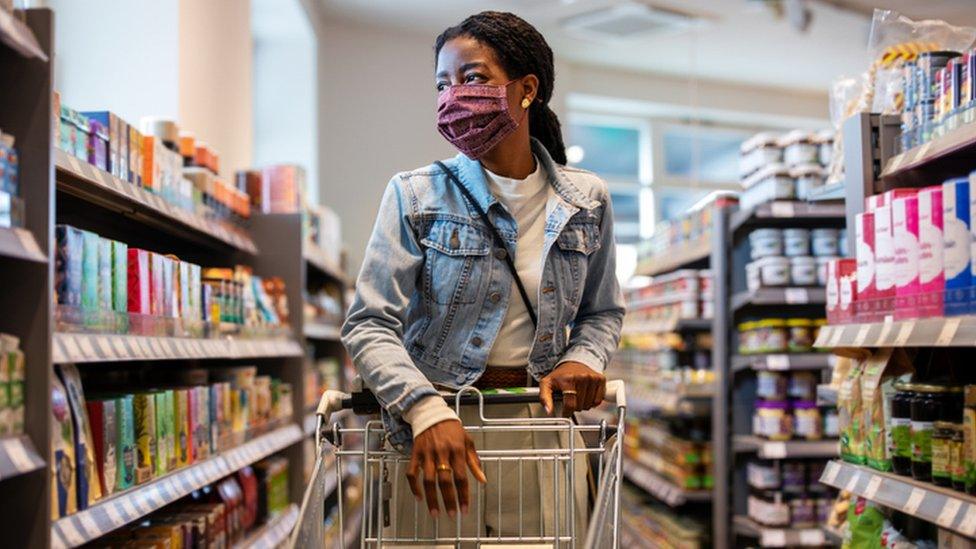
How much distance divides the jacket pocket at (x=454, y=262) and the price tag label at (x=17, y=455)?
2.68ft

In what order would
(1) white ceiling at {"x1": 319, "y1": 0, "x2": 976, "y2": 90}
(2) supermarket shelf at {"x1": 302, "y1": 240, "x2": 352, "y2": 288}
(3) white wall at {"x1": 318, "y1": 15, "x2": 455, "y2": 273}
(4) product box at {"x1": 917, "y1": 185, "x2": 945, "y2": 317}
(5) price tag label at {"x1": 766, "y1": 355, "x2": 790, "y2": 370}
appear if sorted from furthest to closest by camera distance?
1. (3) white wall at {"x1": 318, "y1": 15, "x2": 455, "y2": 273}
2. (1) white ceiling at {"x1": 319, "y1": 0, "x2": 976, "y2": 90}
3. (2) supermarket shelf at {"x1": 302, "y1": 240, "x2": 352, "y2": 288}
4. (5) price tag label at {"x1": 766, "y1": 355, "x2": 790, "y2": 370}
5. (4) product box at {"x1": 917, "y1": 185, "x2": 945, "y2": 317}

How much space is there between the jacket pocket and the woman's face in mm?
267

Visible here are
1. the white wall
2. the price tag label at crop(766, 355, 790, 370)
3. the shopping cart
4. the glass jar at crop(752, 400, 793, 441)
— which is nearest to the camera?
the shopping cart

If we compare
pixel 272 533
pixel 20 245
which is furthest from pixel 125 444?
pixel 272 533

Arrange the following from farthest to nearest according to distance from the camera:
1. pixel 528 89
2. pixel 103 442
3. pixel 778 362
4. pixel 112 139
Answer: pixel 778 362, pixel 112 139, pixel 103 442, pixel 528 89

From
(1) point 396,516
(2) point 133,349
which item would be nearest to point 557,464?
(1) point 396,516

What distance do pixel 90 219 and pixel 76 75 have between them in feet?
4.37

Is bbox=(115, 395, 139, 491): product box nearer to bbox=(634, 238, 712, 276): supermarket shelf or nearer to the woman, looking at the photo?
the woman

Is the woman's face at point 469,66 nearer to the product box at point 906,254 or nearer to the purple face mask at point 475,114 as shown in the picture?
the purple face mask at point 475,114

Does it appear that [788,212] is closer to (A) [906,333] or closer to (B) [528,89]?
(A) [906,333]

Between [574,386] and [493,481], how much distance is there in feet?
0.82

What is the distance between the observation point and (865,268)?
9.34ft

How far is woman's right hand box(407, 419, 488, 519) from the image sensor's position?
1.78 meters

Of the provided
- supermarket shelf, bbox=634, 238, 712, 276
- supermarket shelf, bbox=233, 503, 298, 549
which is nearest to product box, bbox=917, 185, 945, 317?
supermarket shelf, bbox=233, 503, 298, 549
